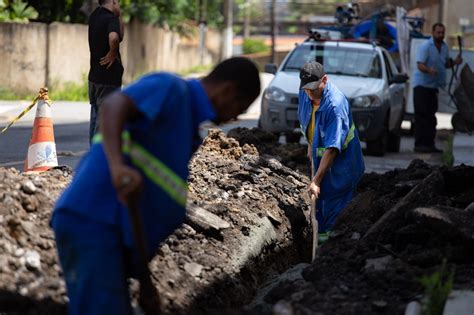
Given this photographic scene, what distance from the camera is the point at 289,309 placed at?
18.0 feet

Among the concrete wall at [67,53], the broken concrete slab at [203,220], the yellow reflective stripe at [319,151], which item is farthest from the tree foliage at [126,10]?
the broken concrete slab at [203,220]

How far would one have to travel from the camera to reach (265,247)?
8.96 m

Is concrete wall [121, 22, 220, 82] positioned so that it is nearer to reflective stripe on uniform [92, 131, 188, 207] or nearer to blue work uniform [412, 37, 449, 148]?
blue work uniform [412, 37, 449, 148]

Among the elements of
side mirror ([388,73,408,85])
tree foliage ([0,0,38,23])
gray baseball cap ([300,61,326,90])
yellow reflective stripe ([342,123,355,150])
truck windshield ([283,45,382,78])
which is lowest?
side mirror ([388,73,408,85])

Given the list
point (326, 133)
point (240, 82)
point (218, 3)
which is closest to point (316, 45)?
point (326, 133)

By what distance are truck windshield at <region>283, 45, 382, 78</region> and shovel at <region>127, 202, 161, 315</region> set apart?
464 inches

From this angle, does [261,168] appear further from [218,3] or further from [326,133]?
[218,3]

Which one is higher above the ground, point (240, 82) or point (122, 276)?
point (240, 82)

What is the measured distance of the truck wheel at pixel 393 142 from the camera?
17.7 meters

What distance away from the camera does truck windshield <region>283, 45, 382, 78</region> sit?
1689 centimetres

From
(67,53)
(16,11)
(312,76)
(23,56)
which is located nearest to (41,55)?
(23,56)

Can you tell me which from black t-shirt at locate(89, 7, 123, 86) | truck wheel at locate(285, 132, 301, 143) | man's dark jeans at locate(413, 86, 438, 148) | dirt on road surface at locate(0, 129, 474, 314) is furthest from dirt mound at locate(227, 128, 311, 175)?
man's dark jeans at locate(413, 86, 438, 148)

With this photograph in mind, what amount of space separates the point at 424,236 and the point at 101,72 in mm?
4615

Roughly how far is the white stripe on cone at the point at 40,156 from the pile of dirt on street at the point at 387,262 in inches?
108
